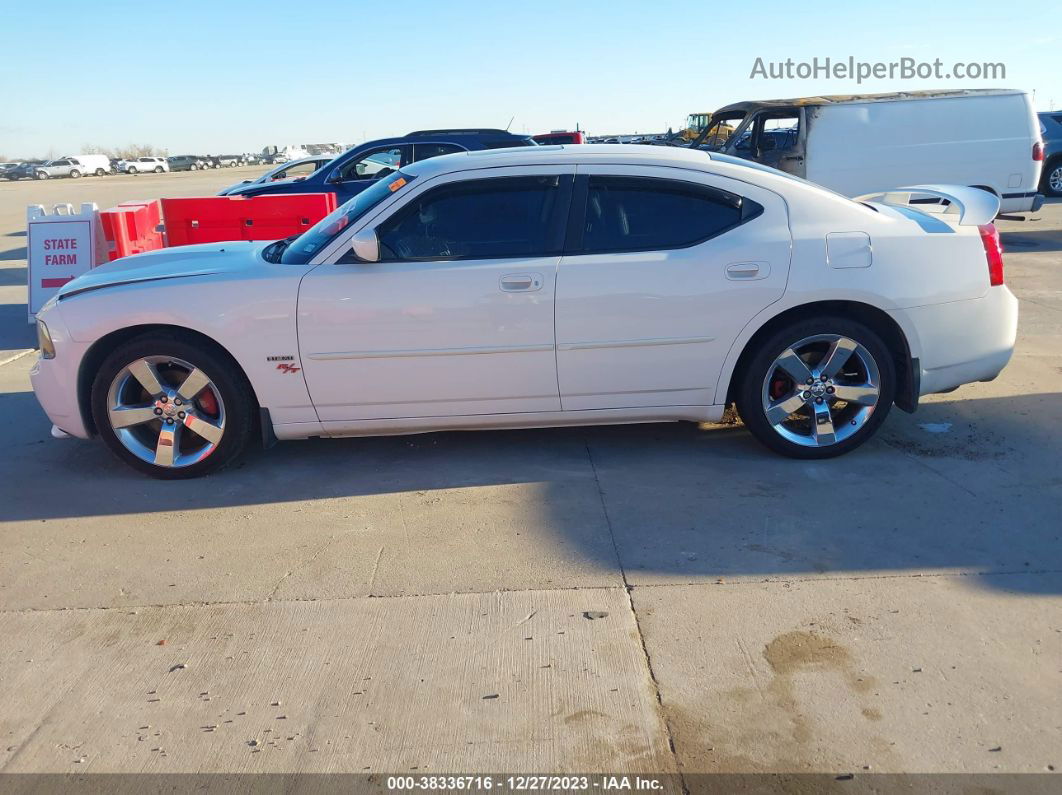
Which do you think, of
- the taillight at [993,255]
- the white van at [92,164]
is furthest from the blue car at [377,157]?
the white van at [92,164]

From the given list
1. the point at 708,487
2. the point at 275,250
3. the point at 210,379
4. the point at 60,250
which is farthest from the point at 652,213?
the point at 60,250

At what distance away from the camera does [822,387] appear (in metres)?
4.64

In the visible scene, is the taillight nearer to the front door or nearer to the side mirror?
the front door

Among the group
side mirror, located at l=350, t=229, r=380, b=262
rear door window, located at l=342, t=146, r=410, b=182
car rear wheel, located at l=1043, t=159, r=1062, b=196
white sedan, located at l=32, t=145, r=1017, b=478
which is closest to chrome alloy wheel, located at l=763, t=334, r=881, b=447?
white sedan, located at l=32, t=145, r=1017, b=478

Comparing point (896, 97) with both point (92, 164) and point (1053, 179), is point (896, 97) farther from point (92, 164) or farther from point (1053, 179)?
point (92, 164)

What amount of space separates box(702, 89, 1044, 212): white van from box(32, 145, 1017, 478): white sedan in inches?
349

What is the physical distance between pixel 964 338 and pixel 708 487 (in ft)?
5.30

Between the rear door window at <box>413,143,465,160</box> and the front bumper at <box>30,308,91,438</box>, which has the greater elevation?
the rear door window at <box>413,143,465,160</box>

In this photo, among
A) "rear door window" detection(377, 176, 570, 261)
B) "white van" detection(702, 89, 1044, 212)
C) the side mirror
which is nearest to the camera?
the side mirror

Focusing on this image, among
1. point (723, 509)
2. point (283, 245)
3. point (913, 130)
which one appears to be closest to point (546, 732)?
point (723, 509)

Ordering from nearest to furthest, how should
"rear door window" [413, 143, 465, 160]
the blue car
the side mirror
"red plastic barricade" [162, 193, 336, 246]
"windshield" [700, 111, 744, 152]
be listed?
the side mirror
"red plastic barricade" [162, 193, 336, 246]
the blue car
"rear door window" [413, 143, 465, 160]
"windshield" [700, 111, 744, 152]

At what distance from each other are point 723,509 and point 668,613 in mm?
974

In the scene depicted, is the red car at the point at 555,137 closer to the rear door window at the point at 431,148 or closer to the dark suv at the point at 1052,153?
the rear door window at the point at 431,148

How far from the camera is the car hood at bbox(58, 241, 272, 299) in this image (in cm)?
465
